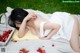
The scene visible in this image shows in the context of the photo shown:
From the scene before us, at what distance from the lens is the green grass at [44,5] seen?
3039 millimetres

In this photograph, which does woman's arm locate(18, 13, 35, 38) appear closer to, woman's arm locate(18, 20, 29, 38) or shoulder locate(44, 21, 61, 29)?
woman's arm locate(18, 20, 29, 38)

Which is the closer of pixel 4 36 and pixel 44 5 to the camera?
pixel 4 36

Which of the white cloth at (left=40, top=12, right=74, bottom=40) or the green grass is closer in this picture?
the white cloth at (left=40, top=12, right=74, bottom=40)

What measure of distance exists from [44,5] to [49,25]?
0.88 metres

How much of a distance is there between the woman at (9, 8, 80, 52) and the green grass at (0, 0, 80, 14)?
2.31ft

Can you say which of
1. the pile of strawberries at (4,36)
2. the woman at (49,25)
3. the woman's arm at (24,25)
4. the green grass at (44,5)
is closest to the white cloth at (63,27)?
the woman at (49,25)

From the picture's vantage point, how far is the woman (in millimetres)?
2229

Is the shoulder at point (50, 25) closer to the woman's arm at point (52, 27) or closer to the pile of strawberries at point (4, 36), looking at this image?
the woman's arm at point (52, 27)

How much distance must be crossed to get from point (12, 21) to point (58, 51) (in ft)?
1.87

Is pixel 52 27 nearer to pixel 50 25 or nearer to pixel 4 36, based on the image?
pixel 50 25

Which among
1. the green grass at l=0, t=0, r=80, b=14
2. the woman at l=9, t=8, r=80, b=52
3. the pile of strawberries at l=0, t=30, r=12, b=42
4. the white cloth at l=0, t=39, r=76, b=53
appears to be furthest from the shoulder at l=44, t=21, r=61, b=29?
the green grass at l=0, t=0, r=80, b=14

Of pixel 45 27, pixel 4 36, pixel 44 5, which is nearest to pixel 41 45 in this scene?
pixel 45 27

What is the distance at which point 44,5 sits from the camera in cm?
308

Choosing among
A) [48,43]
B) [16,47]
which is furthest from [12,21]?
[48,43]
